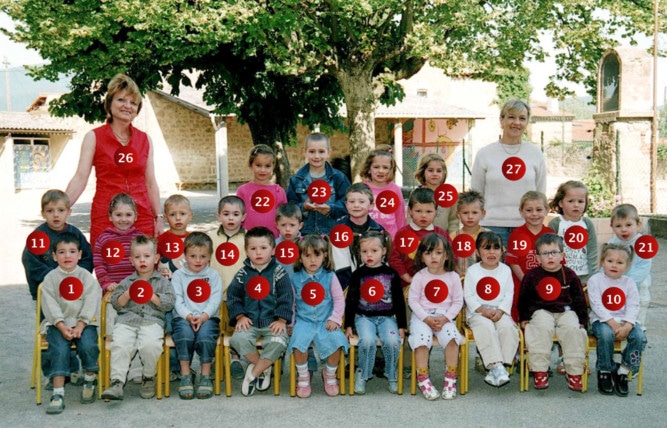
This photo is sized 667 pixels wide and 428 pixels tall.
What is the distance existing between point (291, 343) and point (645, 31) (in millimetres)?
11514

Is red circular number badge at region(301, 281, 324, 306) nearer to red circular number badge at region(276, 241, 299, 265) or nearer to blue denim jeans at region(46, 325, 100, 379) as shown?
red circular number badge at region(276, 241, 299, 265)

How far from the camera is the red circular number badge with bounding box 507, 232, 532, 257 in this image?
4.89 metres

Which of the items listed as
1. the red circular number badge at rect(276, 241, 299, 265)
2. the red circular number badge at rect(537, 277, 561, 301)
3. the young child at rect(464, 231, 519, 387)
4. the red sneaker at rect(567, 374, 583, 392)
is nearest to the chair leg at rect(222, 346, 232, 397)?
the red circular number badge at rect(276, 241, 299, 265)

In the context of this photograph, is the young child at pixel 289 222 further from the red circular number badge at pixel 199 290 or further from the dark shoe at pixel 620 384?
the dark shoe at pixel 620 384

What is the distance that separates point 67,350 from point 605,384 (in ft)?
11.6

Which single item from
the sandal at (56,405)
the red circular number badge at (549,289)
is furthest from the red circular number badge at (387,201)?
the sandal at (56,405)

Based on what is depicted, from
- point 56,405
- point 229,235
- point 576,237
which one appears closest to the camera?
point 56,405

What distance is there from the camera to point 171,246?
495 centimetres

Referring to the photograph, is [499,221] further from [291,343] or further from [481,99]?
[481,99]

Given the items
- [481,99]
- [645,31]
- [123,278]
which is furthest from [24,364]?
[481,99]

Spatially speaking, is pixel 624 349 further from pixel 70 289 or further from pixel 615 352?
pixel 70 289

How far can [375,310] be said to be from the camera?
4.65 m

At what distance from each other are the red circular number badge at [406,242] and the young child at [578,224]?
1020 millimetres

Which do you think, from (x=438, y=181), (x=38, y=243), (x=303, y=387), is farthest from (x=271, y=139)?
(x=303, y=387)
